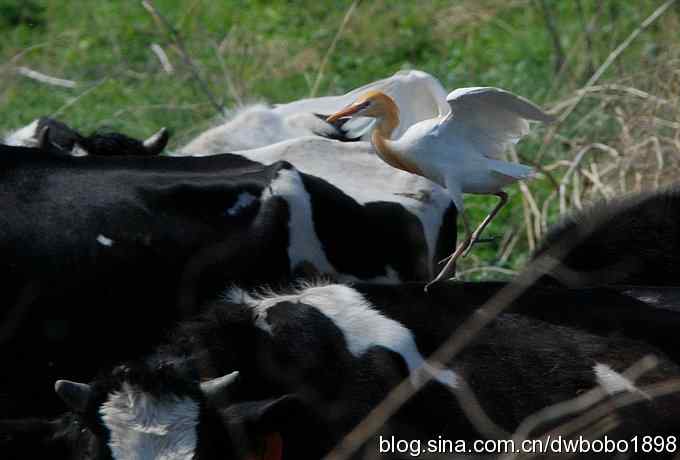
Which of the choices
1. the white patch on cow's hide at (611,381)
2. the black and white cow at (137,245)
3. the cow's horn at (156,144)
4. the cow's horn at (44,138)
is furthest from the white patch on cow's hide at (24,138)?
the white patch on cow's hide at (611,381)

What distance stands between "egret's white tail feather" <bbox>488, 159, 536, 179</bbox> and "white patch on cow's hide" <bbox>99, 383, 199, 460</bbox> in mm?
1658

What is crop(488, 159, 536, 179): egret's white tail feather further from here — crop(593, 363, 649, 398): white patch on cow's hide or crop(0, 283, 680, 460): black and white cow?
crop(593, 363, 649, 398): white patch on cow's hide

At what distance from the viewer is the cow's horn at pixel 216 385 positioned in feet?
11.2

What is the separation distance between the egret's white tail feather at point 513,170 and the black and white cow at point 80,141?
7.58 feet

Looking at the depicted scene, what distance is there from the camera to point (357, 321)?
12.6 feet

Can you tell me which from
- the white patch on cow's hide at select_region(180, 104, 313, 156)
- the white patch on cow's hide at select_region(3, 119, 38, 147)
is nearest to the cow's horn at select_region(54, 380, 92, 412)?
the white patch on cow's hide at select_region(180, 104, 313, 156)

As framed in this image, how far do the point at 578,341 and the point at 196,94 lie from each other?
17.5 ft

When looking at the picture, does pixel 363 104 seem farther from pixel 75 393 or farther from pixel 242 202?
pixel 75 393

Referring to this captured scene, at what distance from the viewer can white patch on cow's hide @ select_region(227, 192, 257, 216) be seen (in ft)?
16.4

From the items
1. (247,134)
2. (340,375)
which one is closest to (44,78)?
(247,134)

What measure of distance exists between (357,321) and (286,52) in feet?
20.3

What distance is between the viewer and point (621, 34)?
9.51 metres

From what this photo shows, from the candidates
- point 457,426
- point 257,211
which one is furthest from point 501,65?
point 457,426

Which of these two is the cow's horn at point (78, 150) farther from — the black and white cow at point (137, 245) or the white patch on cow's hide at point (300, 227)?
the white patch on cow's hide at point (300, 227)
